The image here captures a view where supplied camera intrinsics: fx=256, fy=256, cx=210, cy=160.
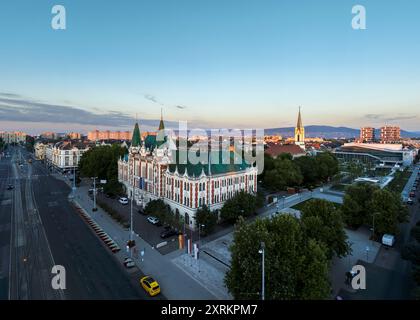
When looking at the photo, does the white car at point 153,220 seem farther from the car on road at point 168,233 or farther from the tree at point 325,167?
the tree at point 325,167

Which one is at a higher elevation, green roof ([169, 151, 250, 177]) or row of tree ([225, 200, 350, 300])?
green roof ([169, 151, 250, 177])

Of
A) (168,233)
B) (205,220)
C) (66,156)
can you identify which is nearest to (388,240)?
(205,220)

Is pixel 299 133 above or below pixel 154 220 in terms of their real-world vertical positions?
above

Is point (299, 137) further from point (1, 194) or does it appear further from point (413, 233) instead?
point (1, 194)

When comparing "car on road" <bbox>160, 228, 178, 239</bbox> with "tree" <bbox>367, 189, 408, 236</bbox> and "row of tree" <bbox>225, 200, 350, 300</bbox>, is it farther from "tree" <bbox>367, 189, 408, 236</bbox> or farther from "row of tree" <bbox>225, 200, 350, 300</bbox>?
"tree" <bbox>367, 189, 408, 236</bbox>

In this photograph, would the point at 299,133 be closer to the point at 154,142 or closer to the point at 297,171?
the point at 297,171

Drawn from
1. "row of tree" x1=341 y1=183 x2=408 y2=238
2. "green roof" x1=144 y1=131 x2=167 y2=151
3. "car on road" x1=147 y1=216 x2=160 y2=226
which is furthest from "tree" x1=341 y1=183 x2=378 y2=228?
"green roof" x1=144 y1=131 x2=167 y2=151
